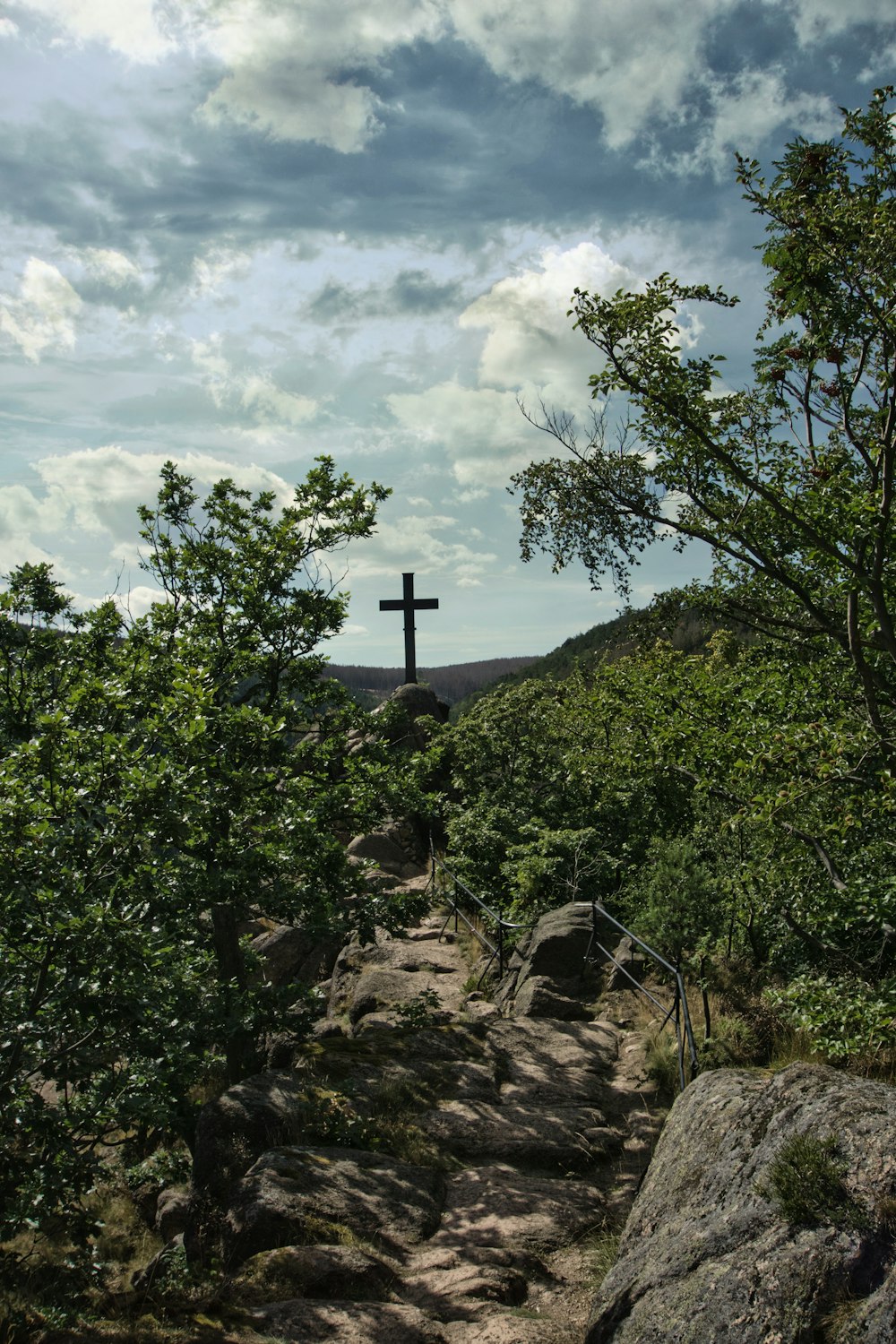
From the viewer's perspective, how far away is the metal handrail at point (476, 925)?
51.1 feet

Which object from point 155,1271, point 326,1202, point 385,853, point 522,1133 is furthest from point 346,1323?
point 385,853

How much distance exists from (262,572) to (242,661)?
1642mm

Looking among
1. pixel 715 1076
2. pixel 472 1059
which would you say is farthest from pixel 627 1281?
pixel 472 1059

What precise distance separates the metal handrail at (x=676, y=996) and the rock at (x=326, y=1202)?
2.51 metres

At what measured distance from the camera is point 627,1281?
5.16m

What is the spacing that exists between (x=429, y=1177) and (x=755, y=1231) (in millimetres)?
4325

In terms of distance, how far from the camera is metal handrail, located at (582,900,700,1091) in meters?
8.48

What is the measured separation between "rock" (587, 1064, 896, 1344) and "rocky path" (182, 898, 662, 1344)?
43.9 inches

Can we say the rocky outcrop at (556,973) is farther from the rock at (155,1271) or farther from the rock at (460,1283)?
the rock at (460,1283)

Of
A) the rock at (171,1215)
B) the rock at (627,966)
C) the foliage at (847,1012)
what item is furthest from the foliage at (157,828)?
the foliage at (847,1012)

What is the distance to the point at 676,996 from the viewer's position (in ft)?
35.6

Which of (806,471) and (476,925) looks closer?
(806,471)

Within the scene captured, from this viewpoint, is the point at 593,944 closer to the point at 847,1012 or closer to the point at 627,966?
the point at 627,966

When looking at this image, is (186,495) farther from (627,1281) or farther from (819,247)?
(627,1281)
